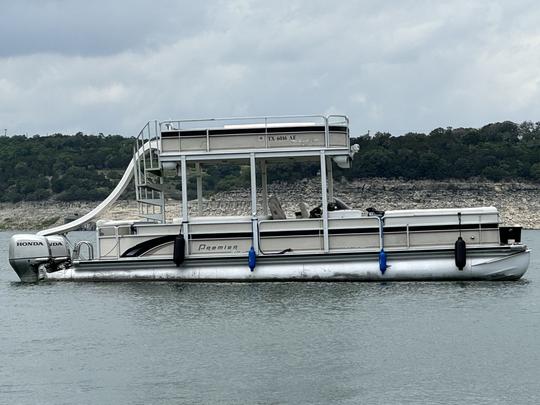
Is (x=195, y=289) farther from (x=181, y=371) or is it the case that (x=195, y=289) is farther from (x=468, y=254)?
(x=181, y=371)

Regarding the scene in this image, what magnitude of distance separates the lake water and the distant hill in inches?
2077

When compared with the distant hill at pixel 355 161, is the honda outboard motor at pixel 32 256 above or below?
below

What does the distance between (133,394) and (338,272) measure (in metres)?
11.2

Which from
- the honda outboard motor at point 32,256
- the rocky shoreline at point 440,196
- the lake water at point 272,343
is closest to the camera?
the lake water at point 272,343

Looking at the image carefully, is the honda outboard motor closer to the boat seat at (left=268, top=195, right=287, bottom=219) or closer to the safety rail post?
the boat seat at (left=268, top=195, right=287, bottom=219)

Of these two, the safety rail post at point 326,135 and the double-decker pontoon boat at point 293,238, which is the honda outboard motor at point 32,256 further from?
the safety rail post at point 326,135

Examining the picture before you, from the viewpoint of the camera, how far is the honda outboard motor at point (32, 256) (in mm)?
31344

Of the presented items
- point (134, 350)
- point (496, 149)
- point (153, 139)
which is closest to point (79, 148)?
point (496, 149)

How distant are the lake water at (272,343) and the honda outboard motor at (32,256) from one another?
1043mm

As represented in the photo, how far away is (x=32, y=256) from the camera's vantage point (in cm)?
3141

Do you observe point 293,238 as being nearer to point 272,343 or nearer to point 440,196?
point 272,343

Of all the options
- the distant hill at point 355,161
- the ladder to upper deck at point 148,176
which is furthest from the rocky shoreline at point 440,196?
the ladder to upper deck at point 148,176

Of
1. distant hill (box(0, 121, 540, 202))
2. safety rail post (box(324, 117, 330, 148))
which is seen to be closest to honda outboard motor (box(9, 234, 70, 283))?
safety rail post (box(324, 117, 330, 148))

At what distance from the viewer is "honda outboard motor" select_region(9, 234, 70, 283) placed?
3134 cm
